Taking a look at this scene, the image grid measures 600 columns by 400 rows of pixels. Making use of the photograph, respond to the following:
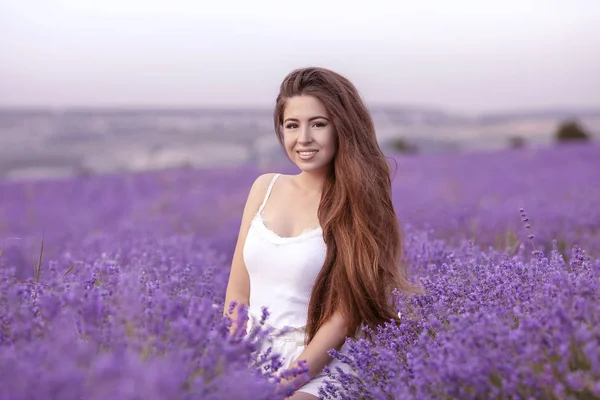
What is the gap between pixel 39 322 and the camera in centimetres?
161

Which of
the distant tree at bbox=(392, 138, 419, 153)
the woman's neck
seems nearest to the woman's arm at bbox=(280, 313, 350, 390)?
the woman's neck

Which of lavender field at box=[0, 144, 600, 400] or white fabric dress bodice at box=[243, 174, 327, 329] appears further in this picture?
white fabric dress bodice at box=[243, 174, 327, 329]

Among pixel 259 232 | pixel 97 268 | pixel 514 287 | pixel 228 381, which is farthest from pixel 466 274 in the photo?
pixel 97 268

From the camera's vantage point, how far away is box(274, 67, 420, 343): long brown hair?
2342 millimetres

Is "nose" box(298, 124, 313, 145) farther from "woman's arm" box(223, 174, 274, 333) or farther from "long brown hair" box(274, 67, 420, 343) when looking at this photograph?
"woman's arm" box(223, 174, 274, 333)

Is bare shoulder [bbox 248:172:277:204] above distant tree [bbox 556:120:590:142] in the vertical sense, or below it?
below

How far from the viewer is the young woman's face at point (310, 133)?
247cm

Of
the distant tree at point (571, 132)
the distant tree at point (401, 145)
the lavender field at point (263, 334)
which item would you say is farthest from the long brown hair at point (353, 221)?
the distant tree at point (571, 132)

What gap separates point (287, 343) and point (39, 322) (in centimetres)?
100

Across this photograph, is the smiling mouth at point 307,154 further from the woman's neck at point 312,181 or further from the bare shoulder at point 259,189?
the bare shoulder at point 259,189

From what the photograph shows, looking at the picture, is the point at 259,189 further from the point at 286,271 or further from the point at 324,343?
the point at 324,343

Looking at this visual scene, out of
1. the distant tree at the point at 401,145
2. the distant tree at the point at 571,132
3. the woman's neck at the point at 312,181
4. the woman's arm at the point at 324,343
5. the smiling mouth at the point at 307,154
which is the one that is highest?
the distant tree at the point at 571,132

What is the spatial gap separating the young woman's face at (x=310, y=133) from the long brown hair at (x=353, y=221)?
0.03 m

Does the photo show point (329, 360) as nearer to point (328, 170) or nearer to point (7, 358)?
point (328, 170)
